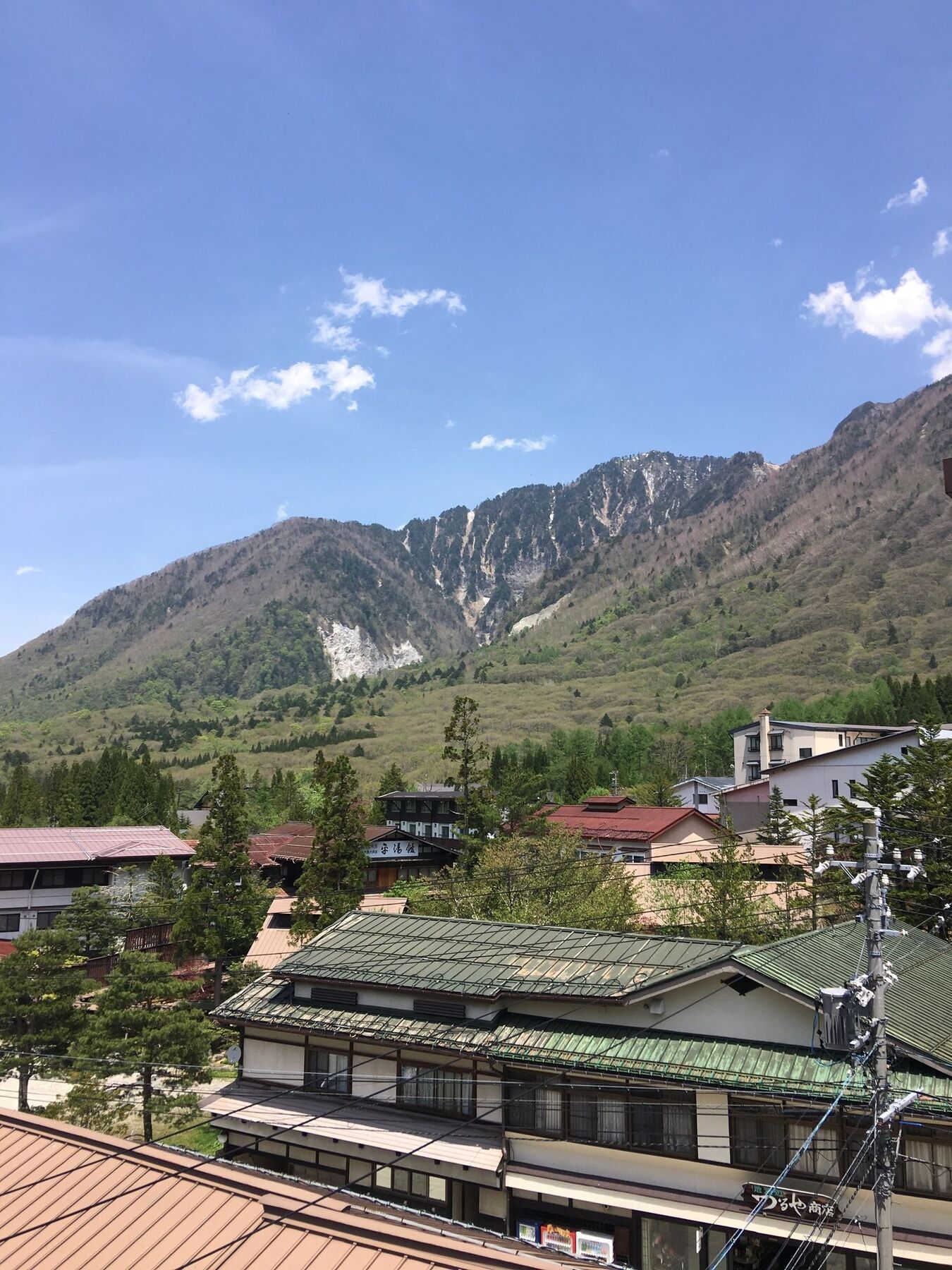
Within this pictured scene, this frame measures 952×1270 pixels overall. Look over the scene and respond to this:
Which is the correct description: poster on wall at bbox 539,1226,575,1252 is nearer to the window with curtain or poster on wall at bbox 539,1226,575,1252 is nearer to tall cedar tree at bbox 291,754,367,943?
the window with curtain

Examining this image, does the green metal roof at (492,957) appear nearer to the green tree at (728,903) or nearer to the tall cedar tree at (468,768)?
the green tree at (728,903)

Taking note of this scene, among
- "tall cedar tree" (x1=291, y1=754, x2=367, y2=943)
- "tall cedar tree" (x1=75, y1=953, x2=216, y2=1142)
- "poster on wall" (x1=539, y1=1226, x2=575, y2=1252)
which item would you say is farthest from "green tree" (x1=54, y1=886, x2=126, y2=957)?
"poster on wall" (x1=539, y1=1226, x2=575, y2=1252)

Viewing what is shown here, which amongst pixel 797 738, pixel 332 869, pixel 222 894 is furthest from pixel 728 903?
pixel 797 738

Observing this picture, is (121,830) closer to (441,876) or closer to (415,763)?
(441,876)

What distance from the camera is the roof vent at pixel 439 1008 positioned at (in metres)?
18.8

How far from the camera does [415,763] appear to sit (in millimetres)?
145500

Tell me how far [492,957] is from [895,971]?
8933 mm

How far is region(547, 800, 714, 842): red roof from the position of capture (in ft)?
194

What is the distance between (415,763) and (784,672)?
7794 centimetres

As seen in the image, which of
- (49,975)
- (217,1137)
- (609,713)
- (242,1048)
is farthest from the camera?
(609,713)

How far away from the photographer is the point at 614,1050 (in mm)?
16875

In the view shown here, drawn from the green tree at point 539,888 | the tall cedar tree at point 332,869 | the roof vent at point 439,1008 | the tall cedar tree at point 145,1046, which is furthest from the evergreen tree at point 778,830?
the tall cedar tree at point 145,1046

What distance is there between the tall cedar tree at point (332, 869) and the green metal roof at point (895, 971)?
2476 cm

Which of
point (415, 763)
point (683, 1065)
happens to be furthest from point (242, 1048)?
point (415, 763)
